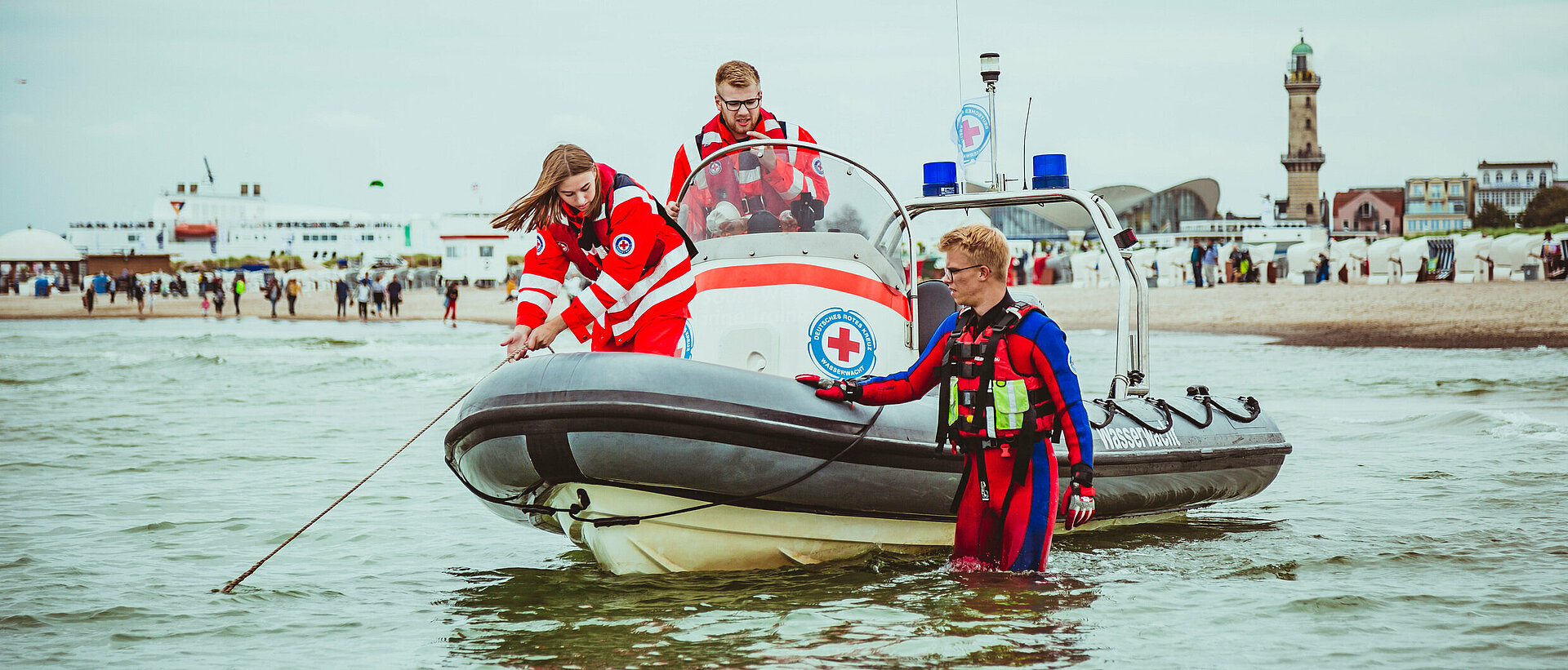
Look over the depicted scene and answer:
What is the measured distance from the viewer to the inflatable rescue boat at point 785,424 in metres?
4.20

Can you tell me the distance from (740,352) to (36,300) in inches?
2562

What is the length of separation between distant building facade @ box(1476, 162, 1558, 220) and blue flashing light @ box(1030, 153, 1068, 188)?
103168 millimetres

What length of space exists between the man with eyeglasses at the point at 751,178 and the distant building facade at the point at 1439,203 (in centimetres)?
10414

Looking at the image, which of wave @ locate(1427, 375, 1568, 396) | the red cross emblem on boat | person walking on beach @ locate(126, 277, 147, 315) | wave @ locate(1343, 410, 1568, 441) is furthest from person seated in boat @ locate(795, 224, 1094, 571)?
person walking on beach @ locate(126, 277, 147, 315)

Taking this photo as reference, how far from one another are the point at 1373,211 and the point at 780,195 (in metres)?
105

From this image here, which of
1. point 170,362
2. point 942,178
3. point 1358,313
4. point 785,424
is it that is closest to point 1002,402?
point 785,424

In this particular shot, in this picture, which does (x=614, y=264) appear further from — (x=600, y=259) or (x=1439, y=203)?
(x=1439, y=203)

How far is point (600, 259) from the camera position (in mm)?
4727

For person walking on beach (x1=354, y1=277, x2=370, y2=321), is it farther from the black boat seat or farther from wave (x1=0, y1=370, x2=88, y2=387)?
the black boat seat

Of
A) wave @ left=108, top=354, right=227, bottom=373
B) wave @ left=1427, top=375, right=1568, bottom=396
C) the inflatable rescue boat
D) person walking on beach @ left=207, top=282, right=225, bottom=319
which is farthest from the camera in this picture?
person walking on beach @ left=207, top=282, right=225, bottom=319

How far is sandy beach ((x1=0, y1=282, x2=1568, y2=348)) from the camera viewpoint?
20.0 meters

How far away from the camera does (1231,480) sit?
599 centimetres

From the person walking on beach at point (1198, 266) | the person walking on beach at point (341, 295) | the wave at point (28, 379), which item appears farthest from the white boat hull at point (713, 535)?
the person walking on beach at point (341, 295)

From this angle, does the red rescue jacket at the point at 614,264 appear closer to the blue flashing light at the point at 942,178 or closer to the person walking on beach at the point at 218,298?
the blue flashing light at the point at 942,178
